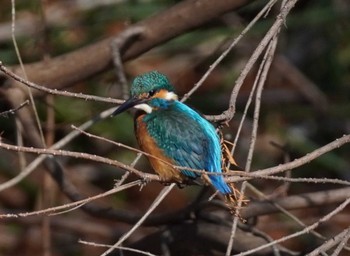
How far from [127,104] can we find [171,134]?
0.58 ft

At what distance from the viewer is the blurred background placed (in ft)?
19.4

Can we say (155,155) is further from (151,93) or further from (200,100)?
(200,100)

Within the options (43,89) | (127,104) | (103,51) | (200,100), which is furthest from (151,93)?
(200,100)

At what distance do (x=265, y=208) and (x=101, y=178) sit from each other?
271cm

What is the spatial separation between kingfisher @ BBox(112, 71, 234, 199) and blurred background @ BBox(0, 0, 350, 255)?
216 centimetres

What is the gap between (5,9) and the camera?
6125 millimetres

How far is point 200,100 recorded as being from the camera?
6.34m

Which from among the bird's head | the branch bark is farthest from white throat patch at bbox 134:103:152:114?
→ the branch bark

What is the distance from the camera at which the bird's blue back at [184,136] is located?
328 centimetres

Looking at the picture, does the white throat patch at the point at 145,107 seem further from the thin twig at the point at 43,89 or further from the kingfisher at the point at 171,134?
the thin twig at the point at 43,89

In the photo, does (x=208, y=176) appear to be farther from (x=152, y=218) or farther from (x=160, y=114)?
(x=152, y=218)

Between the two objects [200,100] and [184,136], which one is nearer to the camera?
[184,136]

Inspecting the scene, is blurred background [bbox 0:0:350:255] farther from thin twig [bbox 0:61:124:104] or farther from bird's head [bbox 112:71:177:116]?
thin twig [bbox 0:61:124:104]

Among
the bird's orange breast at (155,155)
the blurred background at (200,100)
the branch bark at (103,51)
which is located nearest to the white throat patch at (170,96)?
the bird's orange breast at (155,155)
